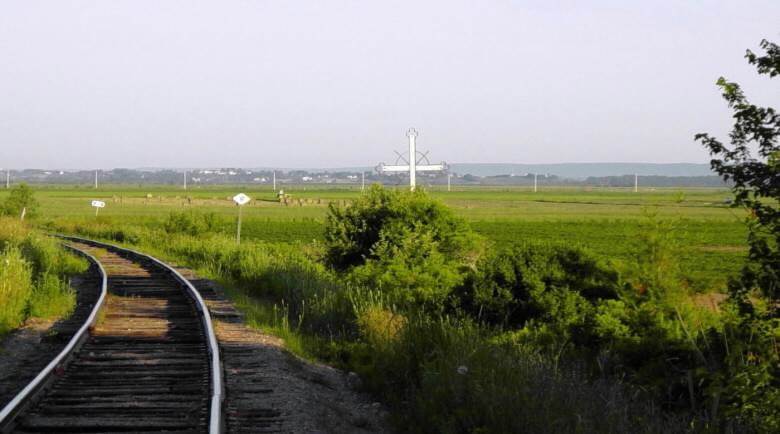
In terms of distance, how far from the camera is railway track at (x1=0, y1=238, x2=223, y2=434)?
28.2 ft

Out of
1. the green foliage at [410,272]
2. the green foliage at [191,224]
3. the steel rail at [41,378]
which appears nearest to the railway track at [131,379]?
the steel rail at [41,378]

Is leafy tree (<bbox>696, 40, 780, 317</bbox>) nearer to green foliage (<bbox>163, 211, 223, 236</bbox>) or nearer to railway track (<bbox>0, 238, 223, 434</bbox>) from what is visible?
railway track (<bbox>0, 238, 223, 434</bbox>)

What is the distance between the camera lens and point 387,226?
84.3 ft

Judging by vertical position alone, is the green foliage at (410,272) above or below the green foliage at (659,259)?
below

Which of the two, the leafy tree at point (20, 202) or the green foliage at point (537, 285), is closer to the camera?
the green foliage at point (537, 285)

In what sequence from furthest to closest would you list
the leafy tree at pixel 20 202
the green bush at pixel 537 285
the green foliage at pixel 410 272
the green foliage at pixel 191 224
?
the leafy tree at pixel 20 202, the green foliage at pixel 191 224, the green foliage at pixel 410 272, the green bush at pixel 537 285

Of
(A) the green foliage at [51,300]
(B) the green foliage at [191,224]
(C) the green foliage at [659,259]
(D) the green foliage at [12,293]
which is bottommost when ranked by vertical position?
(B) the green foliage at [191,224]

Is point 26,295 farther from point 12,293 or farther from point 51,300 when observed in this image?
point 51,300

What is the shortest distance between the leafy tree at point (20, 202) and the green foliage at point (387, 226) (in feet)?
117

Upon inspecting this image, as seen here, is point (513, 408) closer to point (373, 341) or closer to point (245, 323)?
point (373, 341)

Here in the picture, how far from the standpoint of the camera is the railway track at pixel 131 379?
339 inches

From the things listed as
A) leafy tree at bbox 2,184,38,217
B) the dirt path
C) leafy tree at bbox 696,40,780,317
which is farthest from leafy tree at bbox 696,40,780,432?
leafy tree at bbox 2,184,38,217

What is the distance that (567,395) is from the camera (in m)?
8.85

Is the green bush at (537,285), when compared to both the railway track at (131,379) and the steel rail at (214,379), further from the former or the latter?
the railway track at (131,379)
